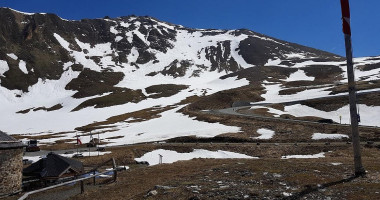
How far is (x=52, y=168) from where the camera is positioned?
1307 inches

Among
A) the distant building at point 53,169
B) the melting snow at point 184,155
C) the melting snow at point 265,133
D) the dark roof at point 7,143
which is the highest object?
the dark roof at point 7,143

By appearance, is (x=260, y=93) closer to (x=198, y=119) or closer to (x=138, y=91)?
(x=198, y=119)

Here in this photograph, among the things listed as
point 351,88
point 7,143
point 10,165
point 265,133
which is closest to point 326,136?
point 265,133

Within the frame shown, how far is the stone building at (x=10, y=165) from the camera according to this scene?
26672 mm

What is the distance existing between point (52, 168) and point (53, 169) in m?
0.23

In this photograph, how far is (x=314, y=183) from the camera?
63.1 ft

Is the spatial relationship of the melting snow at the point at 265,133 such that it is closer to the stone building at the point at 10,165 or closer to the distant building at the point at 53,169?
the distant building at the point at 53,169

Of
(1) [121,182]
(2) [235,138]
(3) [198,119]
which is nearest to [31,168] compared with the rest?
(1) [121,182]

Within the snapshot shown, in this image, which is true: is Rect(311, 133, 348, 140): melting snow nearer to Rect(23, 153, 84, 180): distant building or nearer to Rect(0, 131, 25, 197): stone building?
Rect(23, 153, 84, 180): distant building

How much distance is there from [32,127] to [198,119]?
80.8m

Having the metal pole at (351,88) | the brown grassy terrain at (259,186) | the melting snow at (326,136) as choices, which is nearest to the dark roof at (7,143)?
the brown grassy terrain at (259,186)

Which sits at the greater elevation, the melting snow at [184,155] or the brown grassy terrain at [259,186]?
the brown grassy terrain at [259,186]

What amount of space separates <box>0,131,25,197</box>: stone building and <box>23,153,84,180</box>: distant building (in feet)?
13.9

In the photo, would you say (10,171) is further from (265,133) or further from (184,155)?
(265,133)
